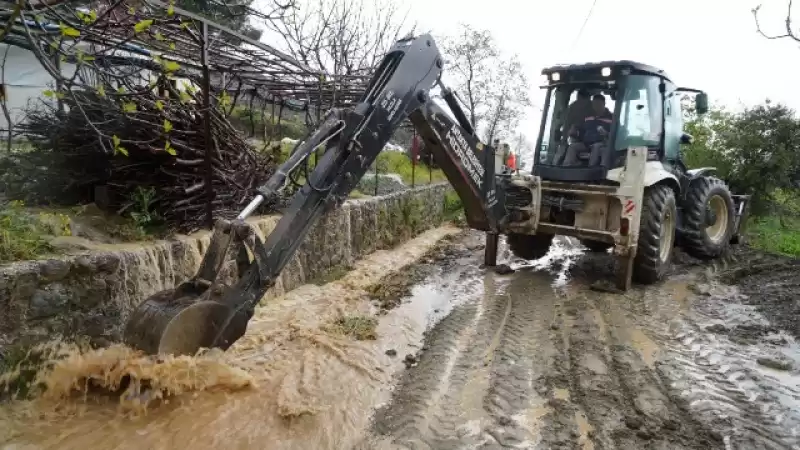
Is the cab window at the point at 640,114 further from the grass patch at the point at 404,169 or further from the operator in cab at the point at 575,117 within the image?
the grass patch at the point at 404,169

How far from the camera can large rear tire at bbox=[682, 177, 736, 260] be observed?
7352mm

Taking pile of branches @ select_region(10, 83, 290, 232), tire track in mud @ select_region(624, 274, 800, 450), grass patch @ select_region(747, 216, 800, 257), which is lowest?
tire track in mud @ select_region(624, 274, 800, 450)

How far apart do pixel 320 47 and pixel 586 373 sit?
982 centimetres

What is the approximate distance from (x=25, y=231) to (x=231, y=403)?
75.0 inches

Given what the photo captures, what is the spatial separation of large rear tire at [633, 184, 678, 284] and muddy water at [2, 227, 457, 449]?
346cm

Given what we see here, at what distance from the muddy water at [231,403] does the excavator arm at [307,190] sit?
0.75 feet

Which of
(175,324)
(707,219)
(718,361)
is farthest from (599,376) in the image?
(707,219)

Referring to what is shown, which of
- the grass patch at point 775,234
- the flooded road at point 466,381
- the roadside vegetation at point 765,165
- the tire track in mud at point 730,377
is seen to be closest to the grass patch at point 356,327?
the flooded road at point 466,381

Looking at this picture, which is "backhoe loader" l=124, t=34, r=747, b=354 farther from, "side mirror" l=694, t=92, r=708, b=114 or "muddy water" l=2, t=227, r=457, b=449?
"muddy water" l=2, t=227, r=457, b=449

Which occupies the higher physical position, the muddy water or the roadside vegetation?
the roadside vegetation

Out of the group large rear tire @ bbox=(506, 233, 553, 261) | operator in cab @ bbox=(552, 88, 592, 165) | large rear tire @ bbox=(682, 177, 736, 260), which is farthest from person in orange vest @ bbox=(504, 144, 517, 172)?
large rear tire @ bbox=(682, 177, 736, 260)

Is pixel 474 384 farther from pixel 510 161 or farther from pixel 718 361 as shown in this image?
pixel 510 161

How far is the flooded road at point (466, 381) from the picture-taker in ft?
10.7

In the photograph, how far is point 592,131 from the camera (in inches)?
268
